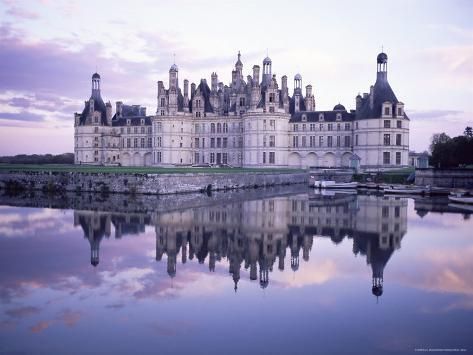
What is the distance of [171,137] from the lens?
204 ft

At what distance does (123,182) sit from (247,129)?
26471mm

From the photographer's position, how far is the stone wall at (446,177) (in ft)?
136

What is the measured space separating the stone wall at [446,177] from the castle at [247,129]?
8624 millimetres

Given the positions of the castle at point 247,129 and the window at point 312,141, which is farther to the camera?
the window at point 312,141

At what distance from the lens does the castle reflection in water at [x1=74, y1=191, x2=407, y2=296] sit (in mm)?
13859

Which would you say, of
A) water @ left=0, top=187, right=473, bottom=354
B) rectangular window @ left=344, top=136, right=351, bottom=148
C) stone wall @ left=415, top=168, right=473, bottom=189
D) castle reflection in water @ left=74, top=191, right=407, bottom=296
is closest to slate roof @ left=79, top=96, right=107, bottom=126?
rectangular window @ left=344, top=136, right=351, bottom=148

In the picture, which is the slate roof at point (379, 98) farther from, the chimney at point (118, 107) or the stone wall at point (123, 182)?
the chimney at point (118, 107)

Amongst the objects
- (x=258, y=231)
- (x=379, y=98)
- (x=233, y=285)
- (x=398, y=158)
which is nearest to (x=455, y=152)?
(x=398, y=158)

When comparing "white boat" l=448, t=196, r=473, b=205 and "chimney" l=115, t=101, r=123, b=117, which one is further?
"chimney" l=115, t=101, r=123, b=117

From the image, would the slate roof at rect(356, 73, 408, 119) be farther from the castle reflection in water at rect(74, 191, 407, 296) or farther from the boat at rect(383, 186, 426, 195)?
the castle reflection in water at rect(74, 191, 407, 296)

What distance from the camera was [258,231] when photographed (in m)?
18.4

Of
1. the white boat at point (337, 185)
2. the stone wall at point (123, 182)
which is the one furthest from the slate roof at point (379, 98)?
the stone wall at point (123, 182)

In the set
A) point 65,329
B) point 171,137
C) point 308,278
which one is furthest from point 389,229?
point 171,137

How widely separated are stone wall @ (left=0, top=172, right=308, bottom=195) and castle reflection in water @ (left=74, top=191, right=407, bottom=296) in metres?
8.49
